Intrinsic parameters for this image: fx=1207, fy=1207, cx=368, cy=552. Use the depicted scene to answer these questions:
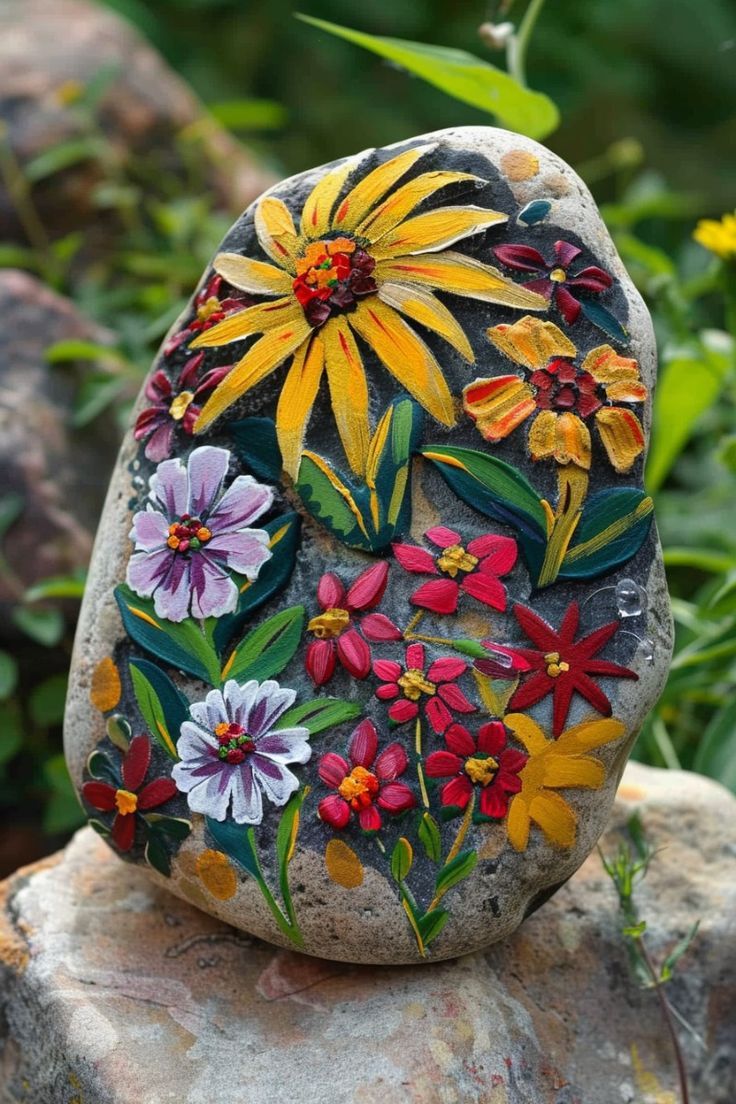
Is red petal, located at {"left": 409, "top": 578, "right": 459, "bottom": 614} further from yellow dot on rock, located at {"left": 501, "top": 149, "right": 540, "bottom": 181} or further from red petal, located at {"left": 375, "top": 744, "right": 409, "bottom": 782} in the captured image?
yellow dot on rock, located at {"left": 501, "top": 149, "right": 540, "bottom": 181}

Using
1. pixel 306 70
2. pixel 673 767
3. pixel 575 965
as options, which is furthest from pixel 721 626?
pixel 306 70

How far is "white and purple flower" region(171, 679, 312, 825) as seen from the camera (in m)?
1.26

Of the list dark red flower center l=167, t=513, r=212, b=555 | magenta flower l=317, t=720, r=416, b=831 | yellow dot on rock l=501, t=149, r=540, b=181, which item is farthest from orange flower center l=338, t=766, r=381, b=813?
yellow dot on rock l=501, t=149, r=540, b=181

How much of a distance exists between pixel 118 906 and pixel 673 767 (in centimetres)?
90

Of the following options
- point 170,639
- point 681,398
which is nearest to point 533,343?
point 170,639

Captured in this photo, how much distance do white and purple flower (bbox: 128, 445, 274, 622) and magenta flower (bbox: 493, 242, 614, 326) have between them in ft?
1.19

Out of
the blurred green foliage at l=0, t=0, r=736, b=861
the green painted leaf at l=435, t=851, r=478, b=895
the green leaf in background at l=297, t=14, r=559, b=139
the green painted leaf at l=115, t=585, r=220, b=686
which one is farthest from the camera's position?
the blurred green foliage at l=0, t=0, r=736, b=861

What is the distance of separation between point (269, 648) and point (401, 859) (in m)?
0.26

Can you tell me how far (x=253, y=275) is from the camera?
1.37m

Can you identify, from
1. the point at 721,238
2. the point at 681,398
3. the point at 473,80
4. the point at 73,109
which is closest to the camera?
the point at 473,80

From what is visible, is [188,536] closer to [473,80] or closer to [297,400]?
[297,400]

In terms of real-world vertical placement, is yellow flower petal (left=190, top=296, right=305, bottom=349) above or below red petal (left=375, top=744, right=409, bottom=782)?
above

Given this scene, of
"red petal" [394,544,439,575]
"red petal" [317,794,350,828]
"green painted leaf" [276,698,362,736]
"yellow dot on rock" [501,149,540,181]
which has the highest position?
"yellow dot on rock" [501,149,540,181]

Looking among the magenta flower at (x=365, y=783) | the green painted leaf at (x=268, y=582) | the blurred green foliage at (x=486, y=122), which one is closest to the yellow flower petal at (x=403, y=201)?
the green painted leaf at (x=268, y=582)
